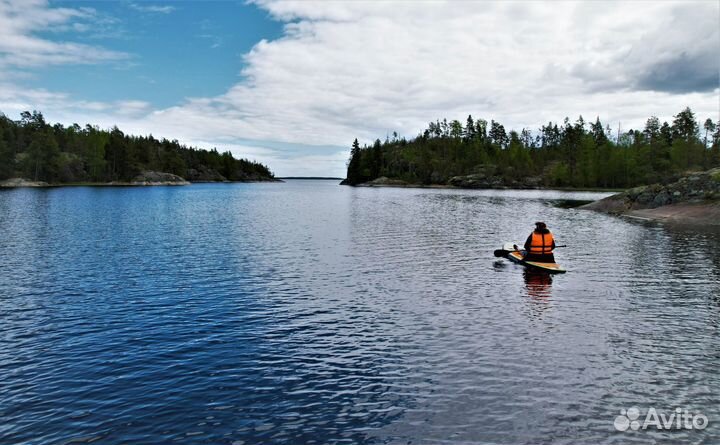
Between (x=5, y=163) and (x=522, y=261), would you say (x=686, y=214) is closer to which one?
(x=522, y=261)

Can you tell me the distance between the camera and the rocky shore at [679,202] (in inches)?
2650

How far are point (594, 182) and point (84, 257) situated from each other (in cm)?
20202

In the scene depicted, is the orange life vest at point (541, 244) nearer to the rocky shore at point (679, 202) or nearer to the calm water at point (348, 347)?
the calm water at point (348, 347)

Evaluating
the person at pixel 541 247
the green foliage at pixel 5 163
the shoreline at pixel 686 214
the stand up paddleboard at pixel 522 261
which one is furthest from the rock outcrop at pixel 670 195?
the green foliage at pixel 5 163

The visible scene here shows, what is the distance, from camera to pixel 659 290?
1105 inches

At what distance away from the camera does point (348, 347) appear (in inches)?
720

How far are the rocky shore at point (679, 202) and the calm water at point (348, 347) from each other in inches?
1331

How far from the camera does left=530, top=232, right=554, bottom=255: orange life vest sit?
34219 mm

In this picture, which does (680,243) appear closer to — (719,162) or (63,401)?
(63,401)

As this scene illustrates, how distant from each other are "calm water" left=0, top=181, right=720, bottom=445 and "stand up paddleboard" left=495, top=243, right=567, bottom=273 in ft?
2.83

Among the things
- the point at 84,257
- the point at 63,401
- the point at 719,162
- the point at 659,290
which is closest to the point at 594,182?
the point at 719,162

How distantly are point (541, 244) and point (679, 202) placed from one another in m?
56.0

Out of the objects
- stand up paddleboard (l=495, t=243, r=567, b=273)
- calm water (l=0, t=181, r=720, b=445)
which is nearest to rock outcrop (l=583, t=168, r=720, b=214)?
calm water (l=0, t=181, r=720, b=445)

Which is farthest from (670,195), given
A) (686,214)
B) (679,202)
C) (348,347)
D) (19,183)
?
(19,183)
